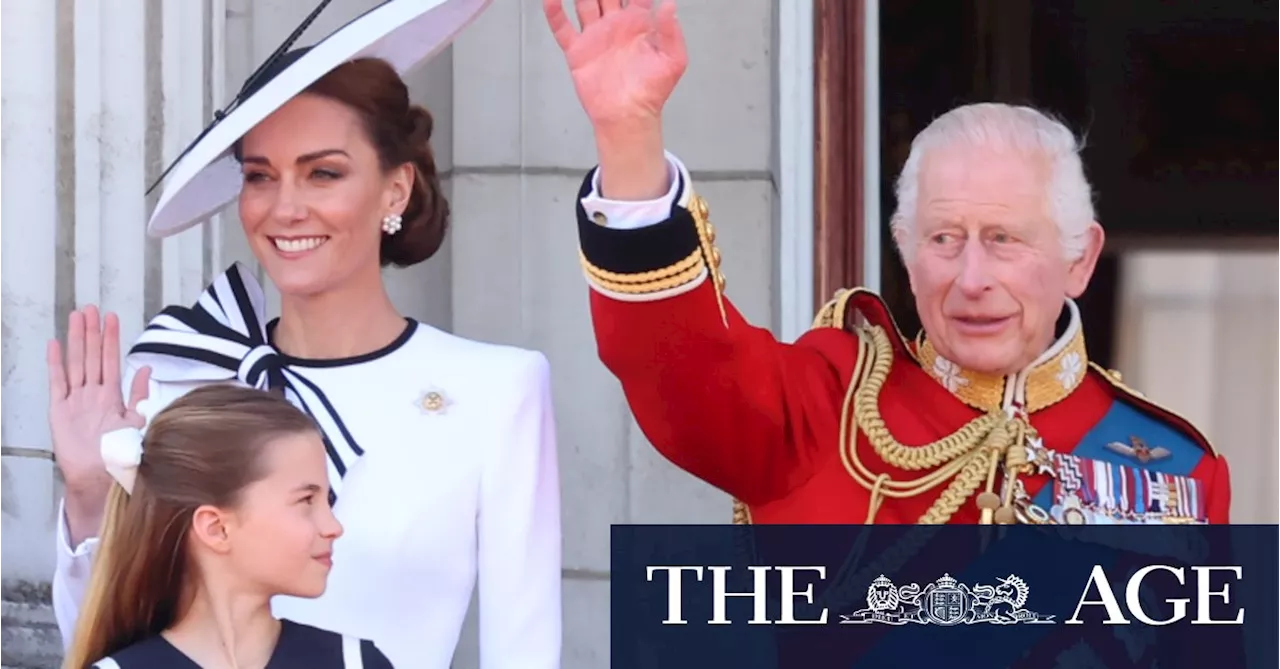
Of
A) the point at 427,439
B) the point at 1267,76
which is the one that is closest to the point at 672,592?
the point at 427,439

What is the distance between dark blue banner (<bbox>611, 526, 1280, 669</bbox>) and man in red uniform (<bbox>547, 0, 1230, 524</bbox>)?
0.09 ft

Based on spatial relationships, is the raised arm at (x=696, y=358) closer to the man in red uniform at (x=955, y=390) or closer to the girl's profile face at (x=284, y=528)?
the man in red uniform at (x=955, y=390)

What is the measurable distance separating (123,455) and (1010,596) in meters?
0.95

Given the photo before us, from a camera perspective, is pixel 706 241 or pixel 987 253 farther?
pixel 987 253

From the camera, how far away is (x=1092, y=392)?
245cm

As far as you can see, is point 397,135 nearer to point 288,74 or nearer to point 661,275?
point 288,74

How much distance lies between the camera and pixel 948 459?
2.34 metres

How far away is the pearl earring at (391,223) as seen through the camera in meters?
2.37

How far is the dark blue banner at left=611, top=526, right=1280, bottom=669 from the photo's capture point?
2.31 meters

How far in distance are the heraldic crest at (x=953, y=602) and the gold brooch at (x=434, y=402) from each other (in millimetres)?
503

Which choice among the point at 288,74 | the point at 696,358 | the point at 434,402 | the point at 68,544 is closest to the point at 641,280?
the point at 696,358

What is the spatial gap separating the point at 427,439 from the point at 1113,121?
2.08 m

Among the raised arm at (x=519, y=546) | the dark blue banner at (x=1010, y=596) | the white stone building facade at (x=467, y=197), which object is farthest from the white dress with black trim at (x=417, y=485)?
the white stone building facade at (x=467, y=197)

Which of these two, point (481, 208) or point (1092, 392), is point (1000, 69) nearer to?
point (481, 208)
